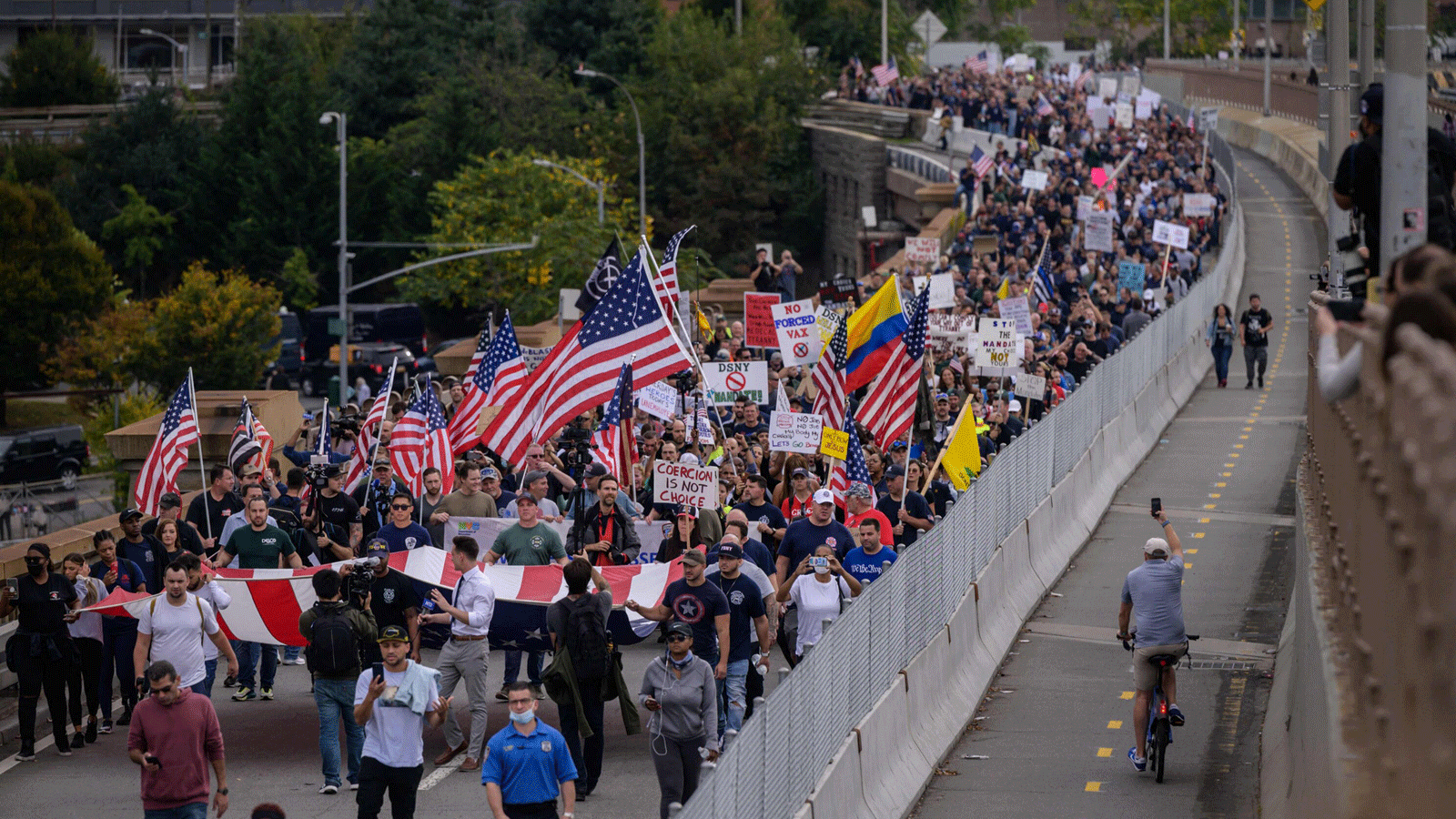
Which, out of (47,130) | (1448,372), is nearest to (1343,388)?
(1448,372)

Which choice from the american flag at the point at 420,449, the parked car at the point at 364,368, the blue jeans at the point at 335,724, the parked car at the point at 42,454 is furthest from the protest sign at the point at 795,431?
the parked car at the point at 364,368

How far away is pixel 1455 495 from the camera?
4438 mm

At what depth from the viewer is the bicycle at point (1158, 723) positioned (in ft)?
46.5

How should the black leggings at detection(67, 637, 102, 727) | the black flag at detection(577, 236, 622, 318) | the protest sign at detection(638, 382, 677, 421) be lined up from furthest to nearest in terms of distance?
the black flag at detection(577, 236, 622, 318), the protest sign at detection(638, 382, 677, 421), the black leggings at detection(67, 637, 102, 727)

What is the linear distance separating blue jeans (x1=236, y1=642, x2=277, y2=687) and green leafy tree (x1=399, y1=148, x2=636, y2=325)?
42.6 metres

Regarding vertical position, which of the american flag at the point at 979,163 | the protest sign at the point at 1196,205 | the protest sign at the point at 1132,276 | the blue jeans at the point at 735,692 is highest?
the american flag at the point at 979,163

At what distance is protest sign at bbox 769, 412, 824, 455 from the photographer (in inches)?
707

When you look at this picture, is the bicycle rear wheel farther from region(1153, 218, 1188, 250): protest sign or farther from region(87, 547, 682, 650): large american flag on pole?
region(1153, 218, 1188, 250): protest sign

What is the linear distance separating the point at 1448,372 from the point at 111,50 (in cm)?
11594

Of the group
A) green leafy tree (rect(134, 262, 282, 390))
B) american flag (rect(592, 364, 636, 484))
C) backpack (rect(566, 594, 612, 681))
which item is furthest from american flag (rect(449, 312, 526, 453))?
green leafy tree (rect(134, 262, 282, 390))

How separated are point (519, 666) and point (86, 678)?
10.8 ft

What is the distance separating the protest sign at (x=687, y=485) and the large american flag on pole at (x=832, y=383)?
3745 mm

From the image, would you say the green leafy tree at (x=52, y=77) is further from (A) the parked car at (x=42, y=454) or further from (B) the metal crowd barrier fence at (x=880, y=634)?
(B) the metal crowd barrier fence at (x=880, y=634)

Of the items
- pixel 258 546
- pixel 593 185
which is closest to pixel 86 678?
pixel 258 546
